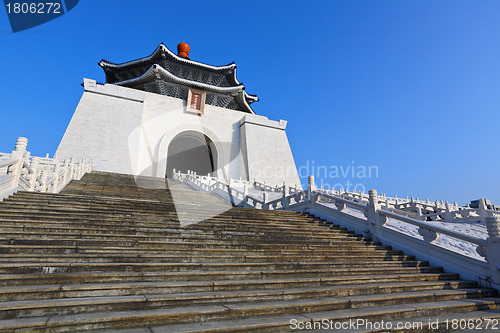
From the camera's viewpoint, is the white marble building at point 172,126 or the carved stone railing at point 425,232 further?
the white marble building at point 172,126

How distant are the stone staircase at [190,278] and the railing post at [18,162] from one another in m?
0.57

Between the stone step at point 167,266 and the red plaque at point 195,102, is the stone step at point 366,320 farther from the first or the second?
the red plaque at point 195,102

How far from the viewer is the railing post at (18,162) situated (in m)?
6.61

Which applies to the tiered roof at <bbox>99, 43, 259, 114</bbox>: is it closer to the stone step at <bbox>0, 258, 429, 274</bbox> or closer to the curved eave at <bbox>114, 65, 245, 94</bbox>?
the curved eave at <bbox>114, 65, 245, 94</bbox>

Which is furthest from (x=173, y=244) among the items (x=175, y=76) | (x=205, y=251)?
(x=175, y=76)

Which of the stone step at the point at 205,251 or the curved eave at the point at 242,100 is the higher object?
the curved eave at the point at 242,100

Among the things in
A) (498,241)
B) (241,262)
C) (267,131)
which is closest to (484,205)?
(498,241)

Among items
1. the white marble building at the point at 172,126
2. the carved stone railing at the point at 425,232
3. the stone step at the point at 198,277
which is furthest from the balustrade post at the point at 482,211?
the white marble building at the point at 172,126

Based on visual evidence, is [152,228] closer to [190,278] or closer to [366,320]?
[190,278]

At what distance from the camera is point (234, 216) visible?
7531mm

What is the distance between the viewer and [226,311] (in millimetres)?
2971

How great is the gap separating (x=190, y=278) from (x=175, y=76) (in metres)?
24.4

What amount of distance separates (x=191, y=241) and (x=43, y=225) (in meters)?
2.51

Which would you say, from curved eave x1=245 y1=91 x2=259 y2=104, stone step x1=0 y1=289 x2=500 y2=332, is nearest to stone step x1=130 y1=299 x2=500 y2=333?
stone step x1=0 y1=289 x2=500 y2=332
